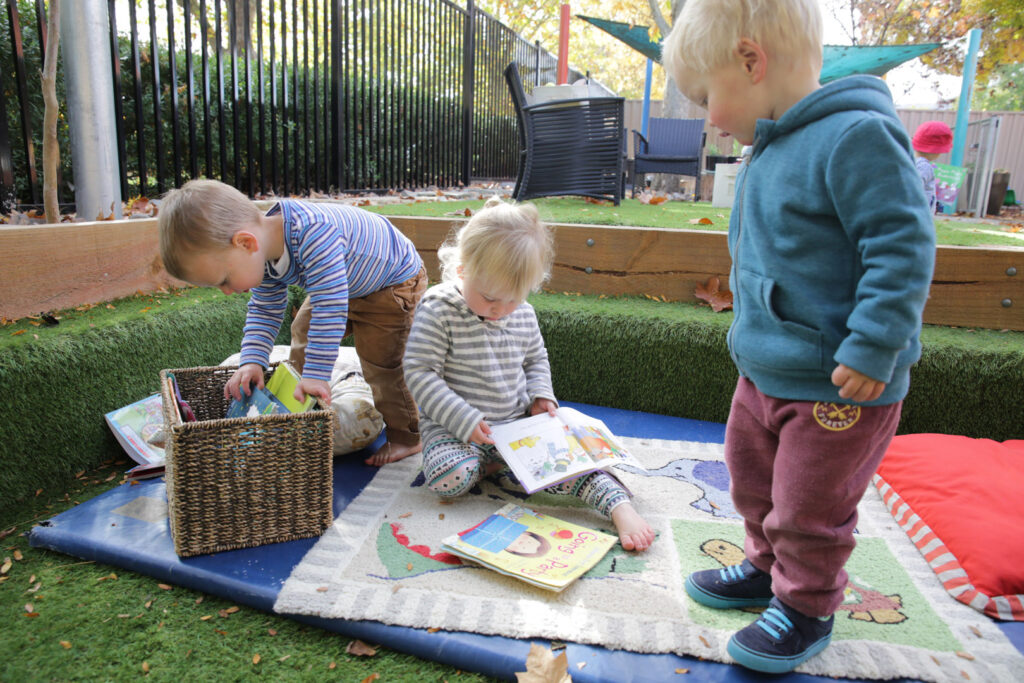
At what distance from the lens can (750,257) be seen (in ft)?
4.31

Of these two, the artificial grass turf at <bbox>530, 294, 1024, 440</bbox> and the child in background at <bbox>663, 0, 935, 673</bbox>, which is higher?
the child in background at <bbox>663, 0, 935, 673</bbox>

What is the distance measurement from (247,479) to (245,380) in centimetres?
50

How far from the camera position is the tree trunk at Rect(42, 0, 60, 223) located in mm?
2349

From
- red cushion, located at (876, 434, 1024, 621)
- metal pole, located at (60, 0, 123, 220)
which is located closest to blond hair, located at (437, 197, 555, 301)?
red cushion, located at (876, 434, 1024, 621)

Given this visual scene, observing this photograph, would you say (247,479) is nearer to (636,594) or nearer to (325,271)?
(325,271)

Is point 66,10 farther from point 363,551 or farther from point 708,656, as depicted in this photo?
point 708,656

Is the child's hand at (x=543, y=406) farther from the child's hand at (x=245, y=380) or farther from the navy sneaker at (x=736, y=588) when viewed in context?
the child's hand at (x=245, y=380)

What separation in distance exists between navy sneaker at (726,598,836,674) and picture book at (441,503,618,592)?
0.41 meters

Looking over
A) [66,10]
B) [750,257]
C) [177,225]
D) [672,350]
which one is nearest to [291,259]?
[177,225]

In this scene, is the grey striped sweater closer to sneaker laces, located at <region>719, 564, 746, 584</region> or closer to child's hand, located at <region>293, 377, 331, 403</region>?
child's hand, located at <region>293, 377, 331, 403</region>

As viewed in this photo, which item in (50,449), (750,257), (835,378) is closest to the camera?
(835,378)

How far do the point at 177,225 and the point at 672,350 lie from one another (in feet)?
6.00

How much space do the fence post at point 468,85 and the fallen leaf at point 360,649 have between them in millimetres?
7578

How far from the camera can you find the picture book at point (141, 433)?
208 centimetres
